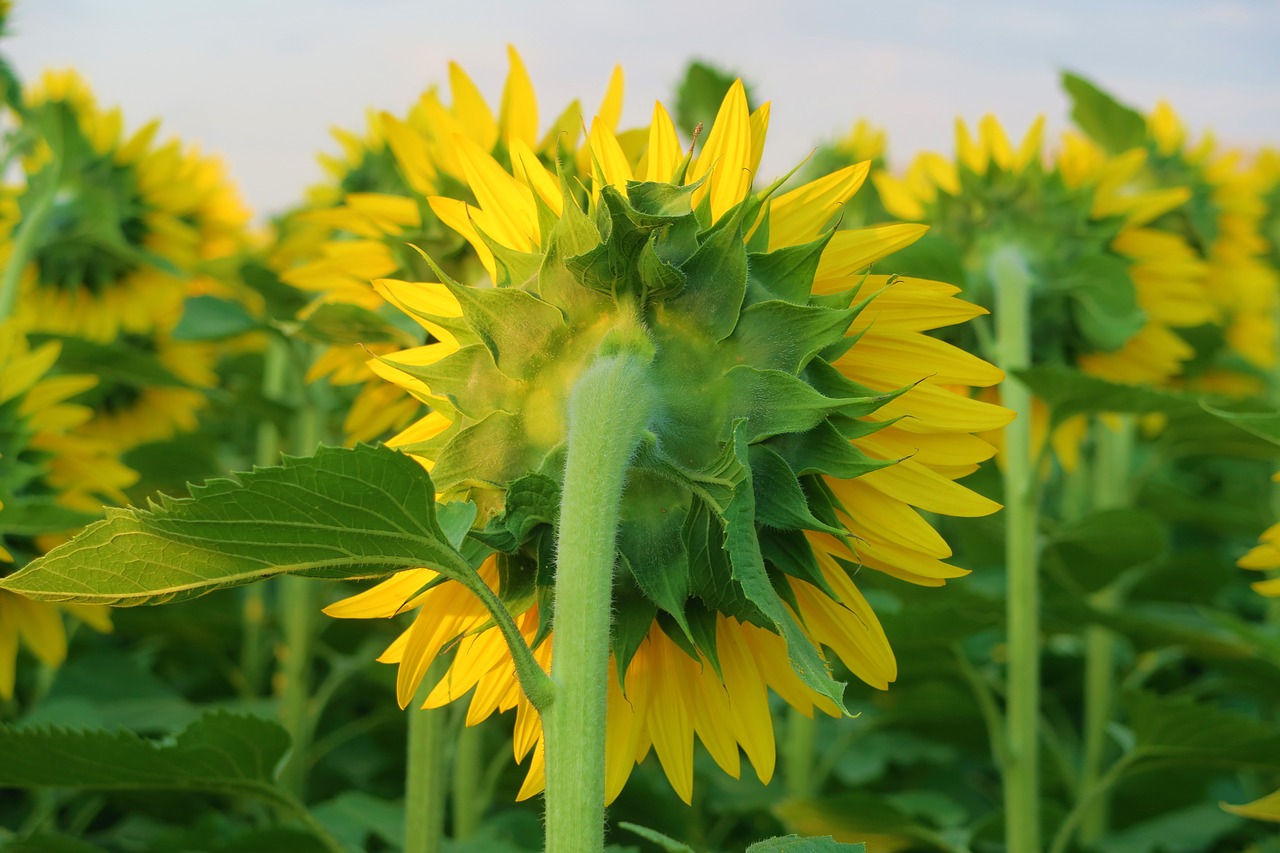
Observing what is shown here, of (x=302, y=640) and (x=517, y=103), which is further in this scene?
(x=302, y=640)

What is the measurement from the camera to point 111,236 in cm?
219

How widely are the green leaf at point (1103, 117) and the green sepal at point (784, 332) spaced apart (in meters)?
1.64

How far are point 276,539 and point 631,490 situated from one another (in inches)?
9.3

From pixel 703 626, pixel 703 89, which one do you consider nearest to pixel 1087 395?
pixel 703 89

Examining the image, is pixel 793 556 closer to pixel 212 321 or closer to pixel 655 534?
pixel 655 534

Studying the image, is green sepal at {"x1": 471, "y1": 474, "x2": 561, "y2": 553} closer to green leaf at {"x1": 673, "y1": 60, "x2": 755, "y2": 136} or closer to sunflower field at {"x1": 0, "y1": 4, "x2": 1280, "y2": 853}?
sunflower field at {"x1": 0, "y1": 4, "x2": 1280, "y2": 853}

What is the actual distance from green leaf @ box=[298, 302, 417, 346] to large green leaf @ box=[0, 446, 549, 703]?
1.87 feet

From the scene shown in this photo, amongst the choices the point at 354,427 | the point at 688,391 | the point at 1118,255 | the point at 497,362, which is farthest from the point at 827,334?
the point at 1118,255

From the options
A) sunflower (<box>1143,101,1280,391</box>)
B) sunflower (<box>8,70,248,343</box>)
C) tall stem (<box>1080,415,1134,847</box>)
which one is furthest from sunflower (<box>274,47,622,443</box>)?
sunflower (<box>1143,101,1280,391</box>)

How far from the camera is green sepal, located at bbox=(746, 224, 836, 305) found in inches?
Answer: 34.1

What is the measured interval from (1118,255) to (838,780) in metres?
1.17

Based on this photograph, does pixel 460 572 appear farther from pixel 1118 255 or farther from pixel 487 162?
pixel 1118 255

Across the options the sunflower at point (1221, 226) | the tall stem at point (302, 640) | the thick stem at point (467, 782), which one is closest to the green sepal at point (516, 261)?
the thick stem at point (467, 782)

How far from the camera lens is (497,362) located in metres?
0.85
